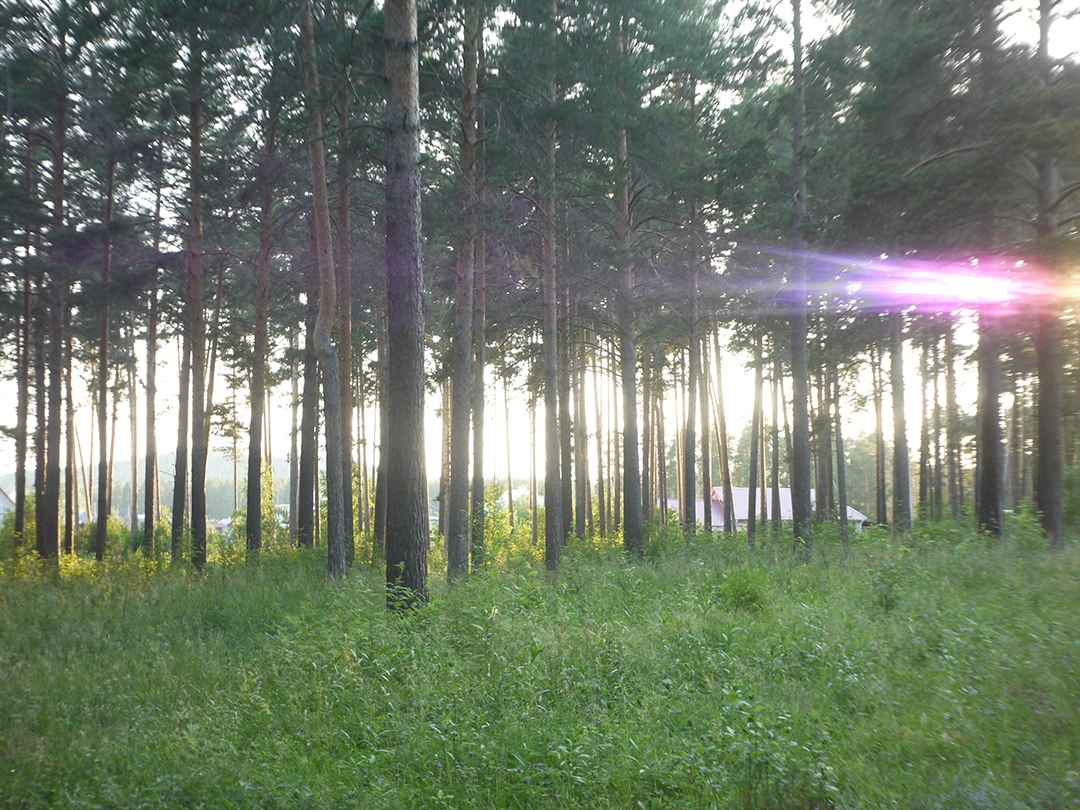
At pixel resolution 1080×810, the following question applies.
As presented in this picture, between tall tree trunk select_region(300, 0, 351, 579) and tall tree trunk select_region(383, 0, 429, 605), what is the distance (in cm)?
314

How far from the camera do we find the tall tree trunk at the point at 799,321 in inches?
488

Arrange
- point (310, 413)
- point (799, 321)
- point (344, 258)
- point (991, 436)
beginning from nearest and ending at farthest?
point (991, 436)
point (344, 258)
point (799, 321)
point (310, 413)

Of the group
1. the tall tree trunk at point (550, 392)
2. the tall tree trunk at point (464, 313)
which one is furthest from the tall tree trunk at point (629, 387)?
the tall tree trunk at point (464, 313)

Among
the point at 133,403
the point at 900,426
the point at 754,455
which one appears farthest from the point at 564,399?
the point at 133,403

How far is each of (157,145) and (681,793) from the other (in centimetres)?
1587

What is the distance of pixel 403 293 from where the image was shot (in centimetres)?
715

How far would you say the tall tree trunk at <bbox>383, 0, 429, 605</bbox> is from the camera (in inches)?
278

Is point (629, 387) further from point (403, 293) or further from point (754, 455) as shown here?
point (403, 293)

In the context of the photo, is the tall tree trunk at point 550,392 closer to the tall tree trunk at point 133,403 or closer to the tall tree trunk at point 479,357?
the tall tree trunk at point 479,357

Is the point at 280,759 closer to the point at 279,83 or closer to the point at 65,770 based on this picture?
the point at 65,770

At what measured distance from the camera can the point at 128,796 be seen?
12.1 ft

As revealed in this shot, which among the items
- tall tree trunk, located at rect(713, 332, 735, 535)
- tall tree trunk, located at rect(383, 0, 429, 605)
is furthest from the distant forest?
tall tree trunk, located at rect(713, 332, 735, 535)

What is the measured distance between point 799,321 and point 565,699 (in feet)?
34.5

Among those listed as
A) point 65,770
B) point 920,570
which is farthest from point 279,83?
point 920,570
